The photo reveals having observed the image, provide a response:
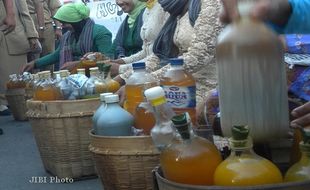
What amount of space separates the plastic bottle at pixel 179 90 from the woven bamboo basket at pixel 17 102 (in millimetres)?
3890

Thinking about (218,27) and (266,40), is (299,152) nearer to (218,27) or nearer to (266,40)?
(266,40)

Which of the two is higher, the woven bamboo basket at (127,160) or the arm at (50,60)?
the woven bamboo basket at (127,160)

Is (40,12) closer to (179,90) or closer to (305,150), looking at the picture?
(179,90)

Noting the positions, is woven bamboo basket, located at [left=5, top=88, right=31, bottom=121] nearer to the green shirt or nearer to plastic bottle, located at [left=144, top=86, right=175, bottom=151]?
the green shirt

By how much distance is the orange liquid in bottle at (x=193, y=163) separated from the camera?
1.69m

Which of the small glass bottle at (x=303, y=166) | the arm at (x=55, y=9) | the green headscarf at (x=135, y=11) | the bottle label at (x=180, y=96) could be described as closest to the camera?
the small glass bottle at (x=303, y=166)

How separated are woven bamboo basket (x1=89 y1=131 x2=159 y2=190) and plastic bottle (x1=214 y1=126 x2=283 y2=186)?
3.41ft

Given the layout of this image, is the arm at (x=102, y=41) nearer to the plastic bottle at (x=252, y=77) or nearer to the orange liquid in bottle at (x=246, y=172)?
the plastic bottle at (x=252, y=77)

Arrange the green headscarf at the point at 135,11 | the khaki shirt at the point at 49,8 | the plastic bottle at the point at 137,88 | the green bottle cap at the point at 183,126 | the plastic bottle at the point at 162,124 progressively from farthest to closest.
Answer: the khaki shirt at the point at 49,8 < the green headscarf at the point at 135,11 < the plastic bottle at the point at 137,88 < the plastic bottle at the point at 162,124 < the green bottle cap at the point at 183,126

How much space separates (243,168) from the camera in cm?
159

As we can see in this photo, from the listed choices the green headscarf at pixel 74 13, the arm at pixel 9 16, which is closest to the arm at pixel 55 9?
the arm at pixel 9 16

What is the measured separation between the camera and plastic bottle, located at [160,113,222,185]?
5.53 ft

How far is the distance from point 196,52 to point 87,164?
3.79 feet

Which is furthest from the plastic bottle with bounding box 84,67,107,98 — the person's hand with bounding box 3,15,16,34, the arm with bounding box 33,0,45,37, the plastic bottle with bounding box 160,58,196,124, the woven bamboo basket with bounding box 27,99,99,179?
the arm with bounding box 33,0,45,37
